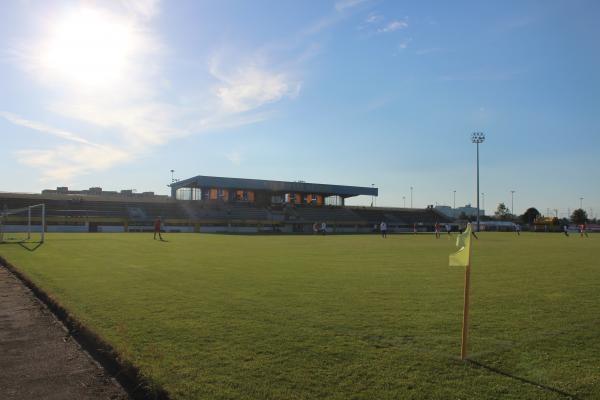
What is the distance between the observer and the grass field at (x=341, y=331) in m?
4.57

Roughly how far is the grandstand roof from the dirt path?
6880 centimetres

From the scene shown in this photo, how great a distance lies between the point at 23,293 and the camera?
10.5 metres

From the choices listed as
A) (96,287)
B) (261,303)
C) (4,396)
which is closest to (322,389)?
(4,396)

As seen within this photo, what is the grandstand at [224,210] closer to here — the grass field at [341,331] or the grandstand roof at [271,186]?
the grandstand roof at [271,186]

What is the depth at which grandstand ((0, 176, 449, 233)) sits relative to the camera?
62.4 meters

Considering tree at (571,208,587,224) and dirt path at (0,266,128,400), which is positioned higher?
tree at (571,208,587,224)

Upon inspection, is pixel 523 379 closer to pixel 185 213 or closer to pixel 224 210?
pixel 185 213

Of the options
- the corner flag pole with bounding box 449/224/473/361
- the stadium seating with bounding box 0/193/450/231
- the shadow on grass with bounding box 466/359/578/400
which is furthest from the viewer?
the stadium seating with bounding box 0/193/450/231

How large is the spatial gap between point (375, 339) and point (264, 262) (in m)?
11.0

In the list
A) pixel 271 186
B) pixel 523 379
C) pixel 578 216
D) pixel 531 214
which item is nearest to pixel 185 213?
pixel 271 186

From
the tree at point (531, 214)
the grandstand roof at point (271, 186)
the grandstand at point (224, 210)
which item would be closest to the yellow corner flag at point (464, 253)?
the grandstand at point (224, 210)

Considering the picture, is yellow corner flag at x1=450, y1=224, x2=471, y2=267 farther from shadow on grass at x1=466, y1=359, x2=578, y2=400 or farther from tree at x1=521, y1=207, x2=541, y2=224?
tree at x1=521, y1=207, x2=541, y2=224

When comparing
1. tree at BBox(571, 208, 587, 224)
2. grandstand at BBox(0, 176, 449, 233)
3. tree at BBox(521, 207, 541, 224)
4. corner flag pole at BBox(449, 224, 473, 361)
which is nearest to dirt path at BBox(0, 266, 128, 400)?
corner flag pole at BBox(449, 224, 473, 361)

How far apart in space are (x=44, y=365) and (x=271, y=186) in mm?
78074
